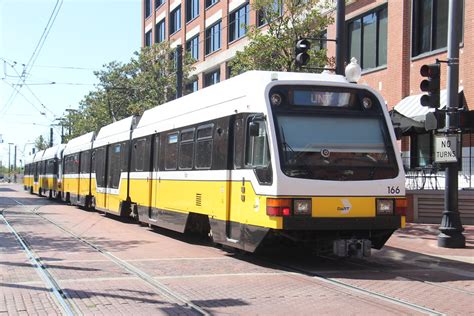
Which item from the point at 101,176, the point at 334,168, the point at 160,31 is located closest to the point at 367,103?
the point at 334,168

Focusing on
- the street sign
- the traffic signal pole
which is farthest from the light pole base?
the traffic signal pole

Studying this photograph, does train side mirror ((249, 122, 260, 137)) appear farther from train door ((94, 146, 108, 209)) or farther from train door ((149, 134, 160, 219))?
train door ((94, 146, 108, 209))

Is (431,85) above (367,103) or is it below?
above

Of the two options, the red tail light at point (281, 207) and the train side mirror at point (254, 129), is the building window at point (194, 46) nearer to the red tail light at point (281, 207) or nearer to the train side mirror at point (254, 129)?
the train side mirror at point (254, 129)

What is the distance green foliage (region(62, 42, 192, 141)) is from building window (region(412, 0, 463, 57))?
45.7 feet

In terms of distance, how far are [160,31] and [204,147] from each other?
42466mm

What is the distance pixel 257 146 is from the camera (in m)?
9.44

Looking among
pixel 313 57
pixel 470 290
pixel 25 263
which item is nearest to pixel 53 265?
pixel 25 263

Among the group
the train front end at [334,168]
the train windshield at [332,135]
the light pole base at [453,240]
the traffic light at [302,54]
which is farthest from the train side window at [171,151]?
the light pole base at [453,240]

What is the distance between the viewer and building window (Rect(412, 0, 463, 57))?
19641 mm

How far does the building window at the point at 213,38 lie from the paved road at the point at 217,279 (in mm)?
28072

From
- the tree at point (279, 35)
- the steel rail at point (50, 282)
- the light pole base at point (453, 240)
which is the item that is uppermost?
the tree at point (279, 35)

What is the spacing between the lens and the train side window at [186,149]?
40.7 ft

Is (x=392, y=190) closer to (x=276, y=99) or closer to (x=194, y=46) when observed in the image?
(x=276, y=99)
